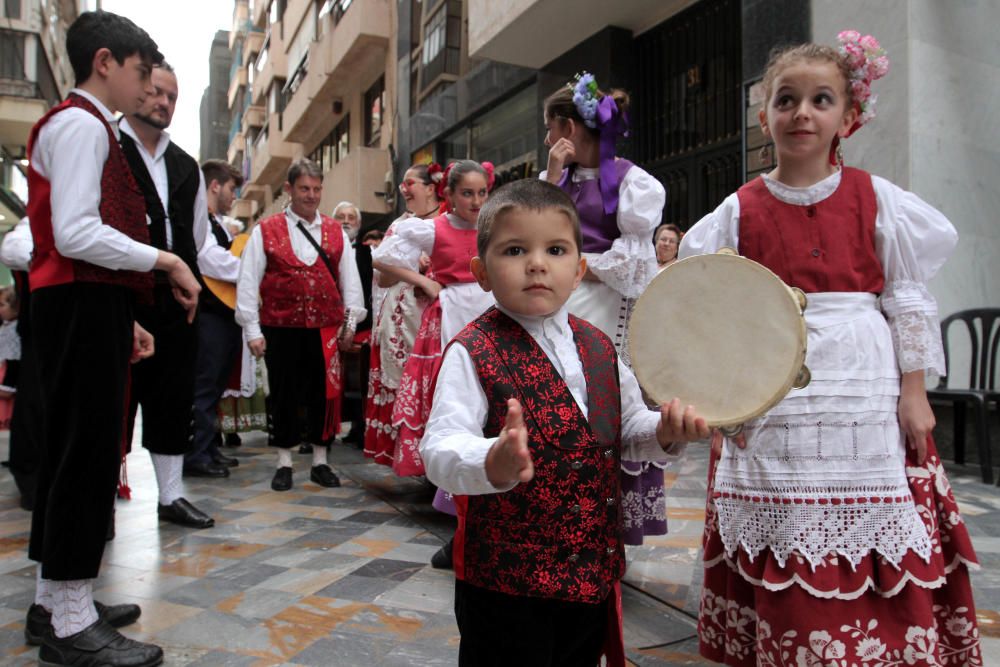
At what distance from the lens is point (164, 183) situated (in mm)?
2885

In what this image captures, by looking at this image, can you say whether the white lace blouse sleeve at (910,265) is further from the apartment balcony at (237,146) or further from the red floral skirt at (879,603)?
the apartment balcony at (237,146)

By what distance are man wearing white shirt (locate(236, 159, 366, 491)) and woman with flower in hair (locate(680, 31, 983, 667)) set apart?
3.04 meters

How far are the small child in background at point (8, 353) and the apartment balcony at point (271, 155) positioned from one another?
1936 cm

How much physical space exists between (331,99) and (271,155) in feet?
24.0

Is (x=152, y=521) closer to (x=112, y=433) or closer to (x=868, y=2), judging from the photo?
(x=112, y=433)

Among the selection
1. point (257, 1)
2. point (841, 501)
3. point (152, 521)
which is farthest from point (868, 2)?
point (257, 1)

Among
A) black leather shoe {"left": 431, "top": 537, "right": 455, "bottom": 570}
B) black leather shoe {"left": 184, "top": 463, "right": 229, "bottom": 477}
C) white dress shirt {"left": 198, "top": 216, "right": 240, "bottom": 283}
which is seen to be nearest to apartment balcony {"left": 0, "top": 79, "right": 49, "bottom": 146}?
black leather shoe {"left": 184, "top": 463, "right": 229, "bottom": 477}

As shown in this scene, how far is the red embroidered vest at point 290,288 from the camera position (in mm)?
4410

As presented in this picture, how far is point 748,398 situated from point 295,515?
2998 millimetres

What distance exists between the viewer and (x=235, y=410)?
6188 millimetres

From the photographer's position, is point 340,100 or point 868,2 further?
point 340,100

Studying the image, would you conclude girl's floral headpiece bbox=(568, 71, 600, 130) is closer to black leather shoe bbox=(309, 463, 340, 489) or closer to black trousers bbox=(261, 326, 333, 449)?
black trousers bbox=(261, 326, 333, 449)

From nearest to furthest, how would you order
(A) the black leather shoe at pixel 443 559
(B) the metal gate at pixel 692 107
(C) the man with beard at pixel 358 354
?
1. (A) the black leather shoe at pixel 443 559
2. (C) the man with beard at pixel 358 354
3. (B) the metal gate at pixel 692 107

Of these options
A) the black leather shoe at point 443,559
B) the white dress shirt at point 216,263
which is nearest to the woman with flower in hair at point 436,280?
the black leather shoe at point 443,559
